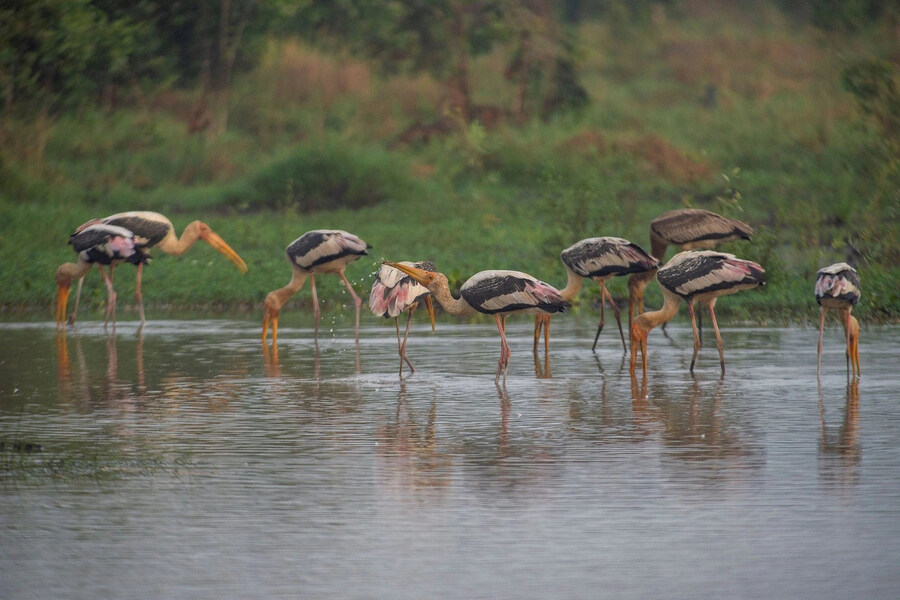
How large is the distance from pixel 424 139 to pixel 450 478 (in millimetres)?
22513

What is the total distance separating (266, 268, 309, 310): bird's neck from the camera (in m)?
14.6

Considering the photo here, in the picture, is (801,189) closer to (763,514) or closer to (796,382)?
(796,382)

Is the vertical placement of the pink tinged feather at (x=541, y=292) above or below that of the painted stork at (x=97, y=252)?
below

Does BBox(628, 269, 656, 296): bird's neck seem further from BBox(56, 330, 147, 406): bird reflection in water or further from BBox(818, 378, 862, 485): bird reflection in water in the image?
BBox(56, 330, 147, 406): bird reflection in water

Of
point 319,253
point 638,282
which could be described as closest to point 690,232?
point 638,282

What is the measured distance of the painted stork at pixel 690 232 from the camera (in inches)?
564

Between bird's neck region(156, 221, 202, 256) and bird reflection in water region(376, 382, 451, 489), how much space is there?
23.9ft

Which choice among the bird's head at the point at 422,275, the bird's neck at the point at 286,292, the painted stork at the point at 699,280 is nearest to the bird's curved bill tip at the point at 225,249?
the bird's neck at the point at 286,292

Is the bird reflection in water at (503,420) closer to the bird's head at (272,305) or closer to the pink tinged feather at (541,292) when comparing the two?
the pink tinged feather at (541,292)

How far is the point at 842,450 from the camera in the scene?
A: 8602 mm

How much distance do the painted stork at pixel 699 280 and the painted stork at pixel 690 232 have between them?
1662 mm

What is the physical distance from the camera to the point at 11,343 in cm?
1445

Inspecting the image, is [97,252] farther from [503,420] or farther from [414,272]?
[503,420]

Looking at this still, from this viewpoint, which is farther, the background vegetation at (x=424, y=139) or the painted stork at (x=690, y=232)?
the background vegetation at (x=424, y=139)
